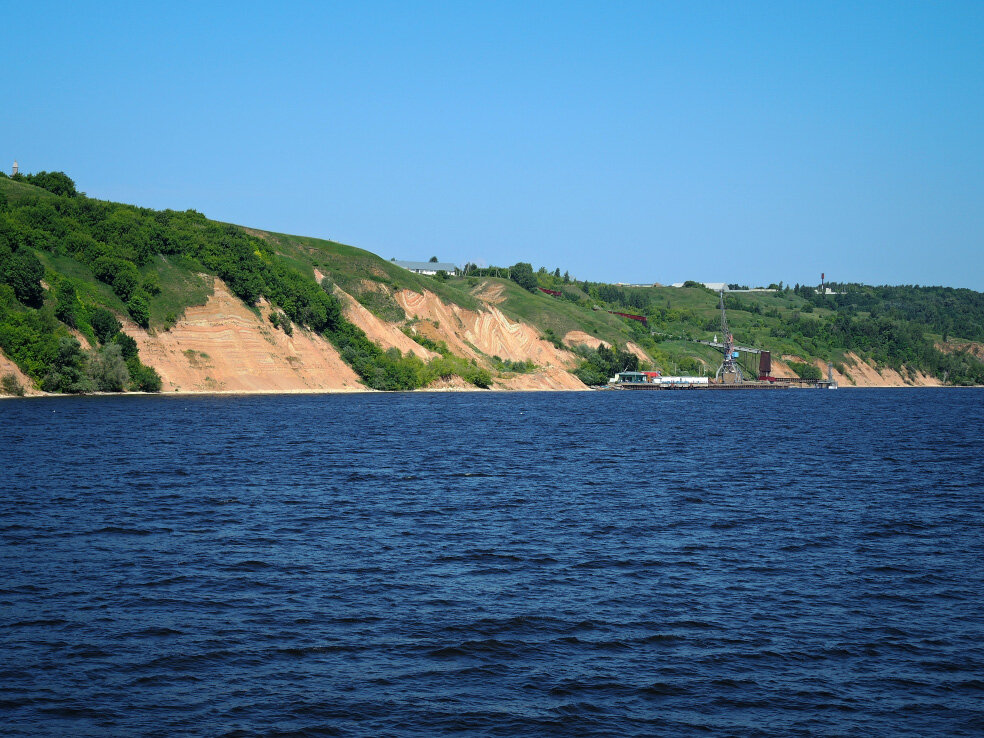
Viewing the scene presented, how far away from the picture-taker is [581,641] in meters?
18.4

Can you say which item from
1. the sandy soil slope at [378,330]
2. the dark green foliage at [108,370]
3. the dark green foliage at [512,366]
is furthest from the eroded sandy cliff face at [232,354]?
the dark green foliage at [512,366]

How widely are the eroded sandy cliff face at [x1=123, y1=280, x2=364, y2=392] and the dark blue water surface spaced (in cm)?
6152

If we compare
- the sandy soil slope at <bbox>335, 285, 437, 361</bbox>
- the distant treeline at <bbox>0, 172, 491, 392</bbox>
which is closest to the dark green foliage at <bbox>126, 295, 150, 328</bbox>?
the distant treeline at <bbox>0, 172, 491, 392</bbox>

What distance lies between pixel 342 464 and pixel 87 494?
46.5ft

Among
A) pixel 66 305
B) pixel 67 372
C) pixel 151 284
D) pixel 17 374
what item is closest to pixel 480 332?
pixel 151 284

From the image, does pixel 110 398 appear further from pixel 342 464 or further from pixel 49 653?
pixel 49 653

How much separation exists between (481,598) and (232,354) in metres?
98.2

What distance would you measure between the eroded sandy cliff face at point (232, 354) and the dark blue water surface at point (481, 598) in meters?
61.5

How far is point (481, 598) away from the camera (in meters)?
21.2

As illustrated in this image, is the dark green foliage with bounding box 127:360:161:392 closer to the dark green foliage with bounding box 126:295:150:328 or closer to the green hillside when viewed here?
the green hillside

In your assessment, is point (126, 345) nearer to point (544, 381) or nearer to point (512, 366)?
point (512, 366)

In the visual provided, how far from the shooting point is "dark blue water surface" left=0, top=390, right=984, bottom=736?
1515 centimetres

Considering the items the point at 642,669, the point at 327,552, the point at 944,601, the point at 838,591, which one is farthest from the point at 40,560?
the point at 944,601

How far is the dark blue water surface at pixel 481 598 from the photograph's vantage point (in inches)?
596
